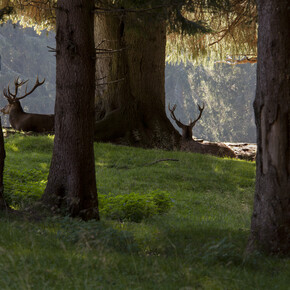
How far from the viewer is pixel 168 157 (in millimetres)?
11844

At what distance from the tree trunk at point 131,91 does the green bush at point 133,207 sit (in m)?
6.64

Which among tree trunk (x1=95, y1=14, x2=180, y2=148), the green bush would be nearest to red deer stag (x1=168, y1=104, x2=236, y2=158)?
tree trunk (x1=95, y1=14, x2=180, y2=148)

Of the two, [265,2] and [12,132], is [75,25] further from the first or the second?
[12,132]

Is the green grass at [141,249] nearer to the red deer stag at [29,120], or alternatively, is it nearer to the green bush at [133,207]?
the green bush at [133,207]

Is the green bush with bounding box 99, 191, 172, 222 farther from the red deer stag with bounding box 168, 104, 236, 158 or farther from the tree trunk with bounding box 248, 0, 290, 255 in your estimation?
the red deer stag with bounding box 168, 104, 236, 158

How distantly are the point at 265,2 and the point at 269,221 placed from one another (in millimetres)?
2129


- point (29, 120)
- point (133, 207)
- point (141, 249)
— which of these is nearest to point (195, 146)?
point (29, 120)

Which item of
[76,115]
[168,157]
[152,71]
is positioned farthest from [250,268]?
[152,71]

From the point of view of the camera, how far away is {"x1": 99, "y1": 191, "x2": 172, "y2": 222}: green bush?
6.57 m

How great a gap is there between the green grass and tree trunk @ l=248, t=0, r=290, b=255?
27cm

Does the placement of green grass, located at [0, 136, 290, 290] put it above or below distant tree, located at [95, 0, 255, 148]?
below

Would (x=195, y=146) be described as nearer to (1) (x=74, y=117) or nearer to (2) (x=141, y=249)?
(1) (x=74, y=117)

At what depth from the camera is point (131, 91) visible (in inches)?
552

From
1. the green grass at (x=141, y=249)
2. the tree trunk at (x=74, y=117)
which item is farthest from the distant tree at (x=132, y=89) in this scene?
the tree trunk at (x=74, y=117)
